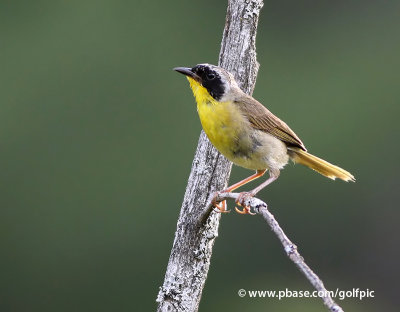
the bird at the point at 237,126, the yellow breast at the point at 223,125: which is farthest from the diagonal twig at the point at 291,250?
the yellow breast at the point at 223,125

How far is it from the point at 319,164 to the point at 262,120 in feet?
2.19

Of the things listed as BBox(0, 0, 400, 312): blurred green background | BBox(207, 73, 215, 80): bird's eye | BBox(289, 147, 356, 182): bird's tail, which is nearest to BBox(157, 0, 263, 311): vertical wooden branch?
BBox(207, 73, 215, 80): bird's eye

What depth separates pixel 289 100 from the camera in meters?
18.0

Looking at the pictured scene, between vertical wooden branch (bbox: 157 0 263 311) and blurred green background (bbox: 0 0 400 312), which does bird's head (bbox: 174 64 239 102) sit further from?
blurred green background (bbox: 0 0 400 312)

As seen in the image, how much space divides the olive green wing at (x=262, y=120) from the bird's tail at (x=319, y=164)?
0.07 meters

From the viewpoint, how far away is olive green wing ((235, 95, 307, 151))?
24.0 ft

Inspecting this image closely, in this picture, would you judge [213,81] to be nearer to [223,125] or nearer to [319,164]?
[223,125]

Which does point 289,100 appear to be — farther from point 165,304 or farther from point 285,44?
point 165,304

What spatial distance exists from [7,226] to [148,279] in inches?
142

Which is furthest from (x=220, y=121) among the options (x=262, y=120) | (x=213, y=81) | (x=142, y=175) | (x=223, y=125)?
(x=142, y=175)

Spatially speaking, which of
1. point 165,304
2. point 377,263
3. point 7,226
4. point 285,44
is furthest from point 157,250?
point 165,304

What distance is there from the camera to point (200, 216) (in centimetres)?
671

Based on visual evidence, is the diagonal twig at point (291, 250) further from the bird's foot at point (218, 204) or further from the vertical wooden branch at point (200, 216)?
the vertical wooden branch at point (200, 216)

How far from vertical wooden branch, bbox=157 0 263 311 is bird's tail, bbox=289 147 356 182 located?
0.89m
